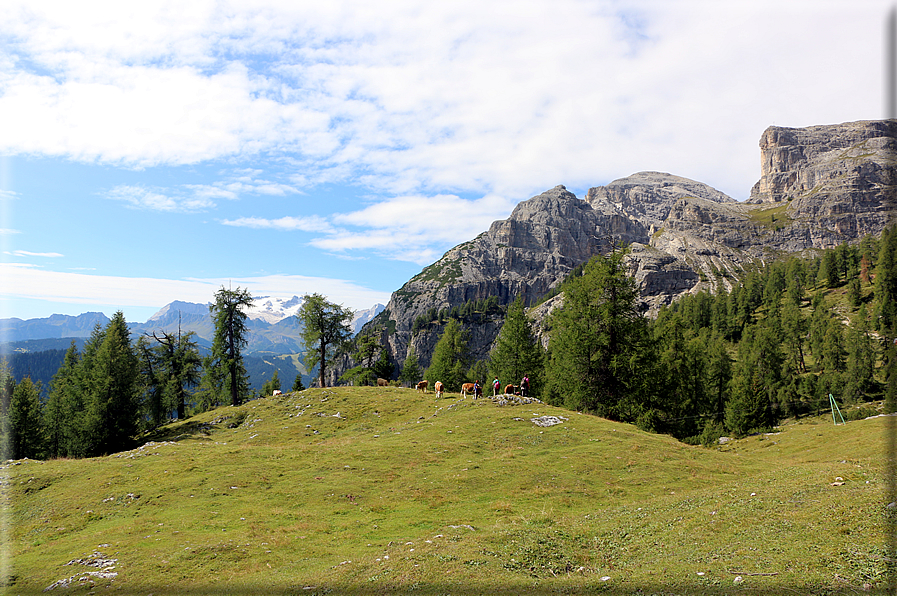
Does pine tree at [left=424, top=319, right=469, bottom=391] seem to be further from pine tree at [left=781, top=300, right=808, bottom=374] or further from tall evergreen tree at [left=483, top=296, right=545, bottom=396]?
pine tree at [left=781, top=300, right=808, bottom=374]

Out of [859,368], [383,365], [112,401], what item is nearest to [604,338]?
[112,401]

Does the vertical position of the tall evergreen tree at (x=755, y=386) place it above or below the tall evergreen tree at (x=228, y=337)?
below

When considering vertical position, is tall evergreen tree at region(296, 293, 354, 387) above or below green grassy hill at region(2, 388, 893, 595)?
above

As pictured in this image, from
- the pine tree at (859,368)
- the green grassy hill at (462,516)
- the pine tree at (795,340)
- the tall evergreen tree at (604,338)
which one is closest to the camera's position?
the green grassy hill at (462,516)

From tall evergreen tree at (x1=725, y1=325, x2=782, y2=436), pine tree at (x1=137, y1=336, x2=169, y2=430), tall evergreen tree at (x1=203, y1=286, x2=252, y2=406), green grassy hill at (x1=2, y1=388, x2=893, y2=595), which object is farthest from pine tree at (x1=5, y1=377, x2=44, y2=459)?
tall evergreen tree at (x1=725, y1=325, x2=782, y2=436)

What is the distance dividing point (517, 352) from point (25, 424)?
8125 centimetres

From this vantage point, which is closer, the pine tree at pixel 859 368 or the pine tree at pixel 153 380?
the pine tree at pixel 153 380

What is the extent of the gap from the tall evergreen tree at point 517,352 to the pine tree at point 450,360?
57.4 ft

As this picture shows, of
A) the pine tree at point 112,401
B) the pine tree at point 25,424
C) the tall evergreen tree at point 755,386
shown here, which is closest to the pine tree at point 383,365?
the pine tree at point 112,401

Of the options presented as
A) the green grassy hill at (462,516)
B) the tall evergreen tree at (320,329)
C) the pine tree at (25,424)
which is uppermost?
the tall evergreen tree at (320,329)

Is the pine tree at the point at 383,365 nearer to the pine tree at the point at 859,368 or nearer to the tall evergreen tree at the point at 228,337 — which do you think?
the tall evergreen tree at the point at 228,337

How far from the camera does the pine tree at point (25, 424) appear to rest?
63369 millimetres

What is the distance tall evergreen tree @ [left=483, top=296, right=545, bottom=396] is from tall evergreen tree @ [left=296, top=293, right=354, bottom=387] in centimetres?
2864

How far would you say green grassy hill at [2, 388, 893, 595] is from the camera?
10.7 metres
